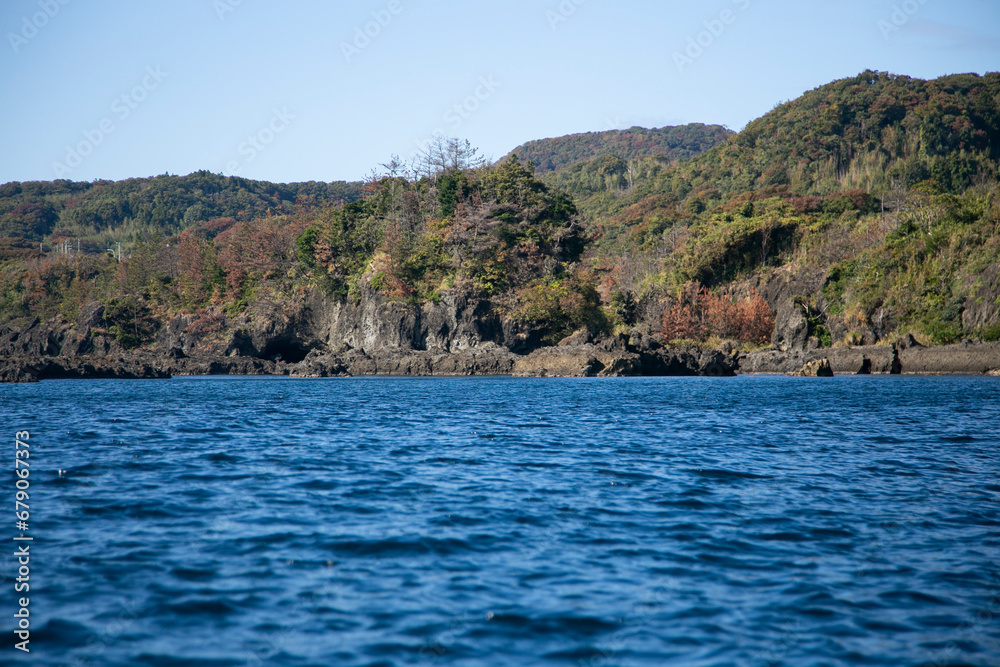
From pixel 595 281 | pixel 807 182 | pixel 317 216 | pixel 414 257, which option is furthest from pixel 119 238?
pixel 807 182

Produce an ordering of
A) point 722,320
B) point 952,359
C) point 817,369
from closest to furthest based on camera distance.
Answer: point 952,359
point 817,369
point 722,320

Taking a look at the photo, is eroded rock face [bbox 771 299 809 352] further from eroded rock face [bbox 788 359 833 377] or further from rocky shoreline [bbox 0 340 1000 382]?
eroded rock face [bbox 788 359 833 377]

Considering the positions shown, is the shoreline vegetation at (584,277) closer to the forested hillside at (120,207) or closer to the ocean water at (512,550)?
the forested hillside at (120,207)

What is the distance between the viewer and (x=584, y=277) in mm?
66312

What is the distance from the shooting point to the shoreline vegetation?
56188mm

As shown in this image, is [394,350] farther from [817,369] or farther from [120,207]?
[120,207]

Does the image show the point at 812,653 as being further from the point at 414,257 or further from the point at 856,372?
the point at 414,257

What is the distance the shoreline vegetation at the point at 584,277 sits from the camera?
184 feet

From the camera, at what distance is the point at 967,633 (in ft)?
20.5

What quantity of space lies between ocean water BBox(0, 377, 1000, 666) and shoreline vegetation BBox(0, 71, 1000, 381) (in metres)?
39.5

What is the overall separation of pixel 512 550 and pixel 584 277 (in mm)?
58898

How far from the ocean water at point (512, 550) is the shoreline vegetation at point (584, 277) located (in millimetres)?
39469

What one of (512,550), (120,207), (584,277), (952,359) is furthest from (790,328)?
(120,207)

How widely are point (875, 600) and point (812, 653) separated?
1694 millimetres
